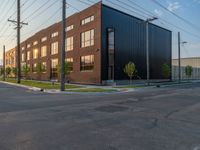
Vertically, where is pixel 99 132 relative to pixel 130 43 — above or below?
below

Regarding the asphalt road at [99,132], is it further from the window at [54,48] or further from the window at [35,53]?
the window at [35,53]

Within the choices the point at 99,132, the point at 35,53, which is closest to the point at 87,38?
the point at 35,53

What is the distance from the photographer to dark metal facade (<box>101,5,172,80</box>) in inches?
1296

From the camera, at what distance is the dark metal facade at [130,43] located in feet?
108

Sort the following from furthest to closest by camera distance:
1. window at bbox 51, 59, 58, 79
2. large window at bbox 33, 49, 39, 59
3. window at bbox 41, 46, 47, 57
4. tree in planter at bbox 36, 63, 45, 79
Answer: large window at bbox 33, 49, 39, 59
window at bbox 41, 46, 47, 57
tree in planter at bbox 36, 63, 45, 79
window at bbox 51, 59, 58, 79

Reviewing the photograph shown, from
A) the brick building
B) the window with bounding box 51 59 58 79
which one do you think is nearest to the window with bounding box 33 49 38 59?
the brick building

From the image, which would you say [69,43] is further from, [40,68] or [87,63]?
[40,68]

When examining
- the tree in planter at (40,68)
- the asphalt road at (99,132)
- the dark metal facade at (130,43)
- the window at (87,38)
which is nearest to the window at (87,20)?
the window at (87,38)

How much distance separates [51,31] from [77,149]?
45.9 meters

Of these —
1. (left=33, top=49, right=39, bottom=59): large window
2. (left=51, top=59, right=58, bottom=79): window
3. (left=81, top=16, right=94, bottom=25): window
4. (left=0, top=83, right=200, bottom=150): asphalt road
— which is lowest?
(left=0, top=83, right=200, bottom=150): asphalt road

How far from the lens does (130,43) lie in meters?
37.1

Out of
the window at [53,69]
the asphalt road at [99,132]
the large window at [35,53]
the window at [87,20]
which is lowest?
the asphalt road at [99,132]

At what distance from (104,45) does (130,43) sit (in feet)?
21.6

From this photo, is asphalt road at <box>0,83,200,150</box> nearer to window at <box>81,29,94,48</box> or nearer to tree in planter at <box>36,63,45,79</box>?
window at <box>81,29,94,48</box>
